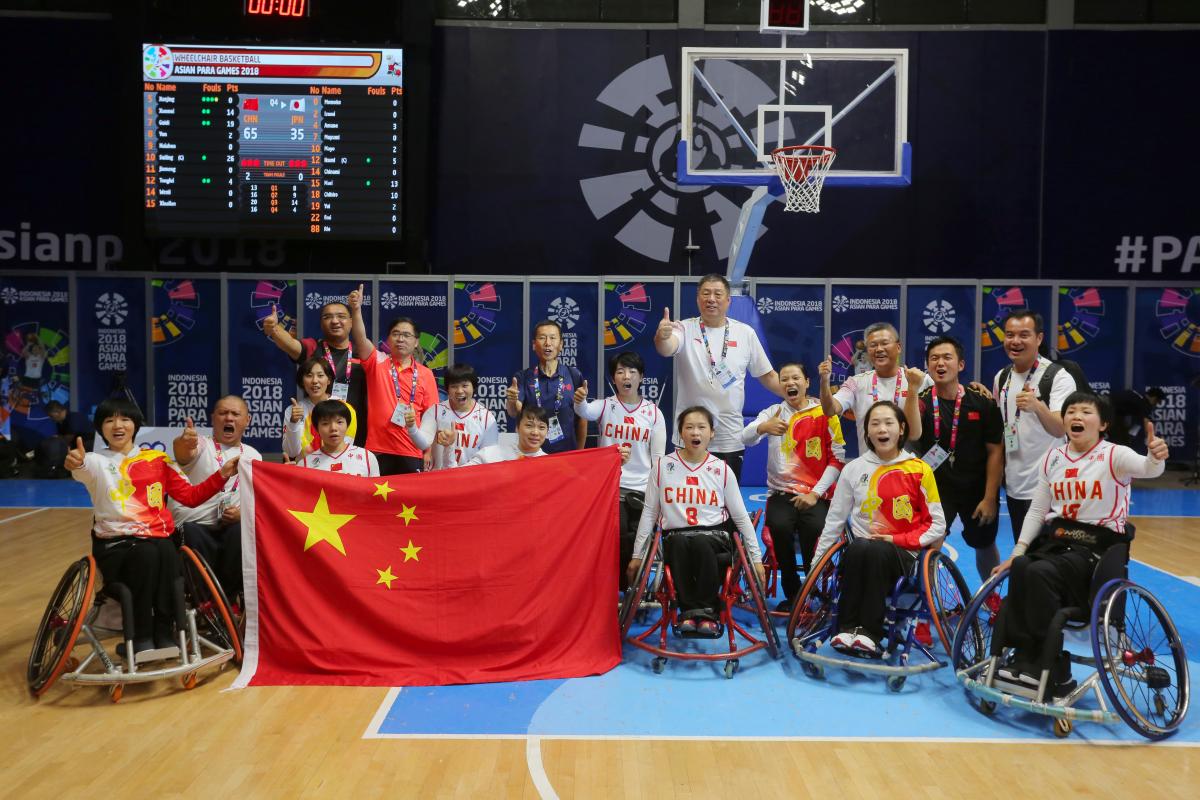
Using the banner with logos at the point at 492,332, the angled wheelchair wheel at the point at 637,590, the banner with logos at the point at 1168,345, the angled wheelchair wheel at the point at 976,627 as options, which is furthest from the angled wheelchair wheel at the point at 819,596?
the banner with logos at the point at 1168,345

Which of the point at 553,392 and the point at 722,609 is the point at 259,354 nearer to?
the point at 553,392

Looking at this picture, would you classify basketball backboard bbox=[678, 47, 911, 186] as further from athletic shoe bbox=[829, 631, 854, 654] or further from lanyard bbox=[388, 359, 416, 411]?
athletic shoe bbox=[829, 631, 854, 654]

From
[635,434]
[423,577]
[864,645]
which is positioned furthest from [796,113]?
[423,577]

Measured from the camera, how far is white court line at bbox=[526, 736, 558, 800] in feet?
11.9

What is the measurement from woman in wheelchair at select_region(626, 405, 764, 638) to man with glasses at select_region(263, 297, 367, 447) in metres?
1.91

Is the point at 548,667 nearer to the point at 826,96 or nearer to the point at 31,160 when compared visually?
the point at 826,96

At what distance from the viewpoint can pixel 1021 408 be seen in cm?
518

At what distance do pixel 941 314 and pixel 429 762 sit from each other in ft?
31.5

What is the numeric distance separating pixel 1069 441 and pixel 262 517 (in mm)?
3919

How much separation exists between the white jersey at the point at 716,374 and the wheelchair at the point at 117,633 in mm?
2790

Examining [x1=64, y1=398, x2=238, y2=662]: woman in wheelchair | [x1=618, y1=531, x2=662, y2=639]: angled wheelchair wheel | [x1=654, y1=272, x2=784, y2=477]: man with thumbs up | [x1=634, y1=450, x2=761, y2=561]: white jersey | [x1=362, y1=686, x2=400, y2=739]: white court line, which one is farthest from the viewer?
[x1=654, y1=272, x2=784, y2=477]: man with thumbs up

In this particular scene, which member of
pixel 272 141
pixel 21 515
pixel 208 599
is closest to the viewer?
pixel 208 599

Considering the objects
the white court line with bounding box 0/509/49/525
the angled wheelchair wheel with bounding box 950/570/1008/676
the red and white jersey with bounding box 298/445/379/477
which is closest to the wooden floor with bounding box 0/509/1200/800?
the angled wheelchair wheel with bounding box 950/570/1008/676

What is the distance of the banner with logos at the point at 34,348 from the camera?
38.6 ft
